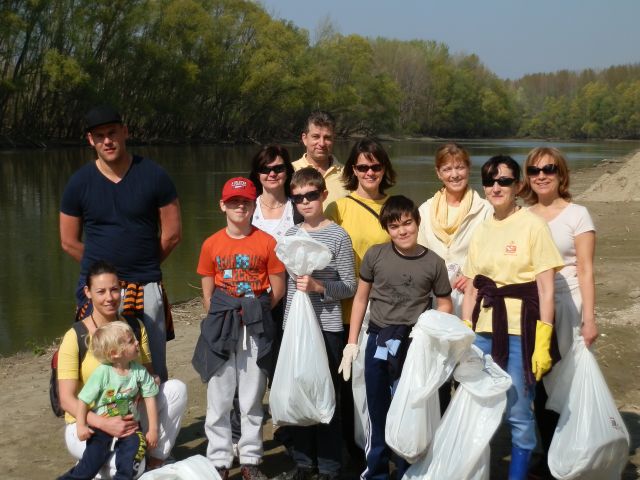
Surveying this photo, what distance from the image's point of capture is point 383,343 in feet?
12.3

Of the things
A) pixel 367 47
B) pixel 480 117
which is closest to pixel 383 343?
pixel 367 47

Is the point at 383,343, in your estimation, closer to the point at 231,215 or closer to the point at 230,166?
the point at 231,215

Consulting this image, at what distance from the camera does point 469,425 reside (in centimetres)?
346

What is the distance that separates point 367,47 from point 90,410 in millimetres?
95612

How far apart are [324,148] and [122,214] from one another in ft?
4.47

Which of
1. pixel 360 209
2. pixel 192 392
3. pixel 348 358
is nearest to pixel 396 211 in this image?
pixel 360 209

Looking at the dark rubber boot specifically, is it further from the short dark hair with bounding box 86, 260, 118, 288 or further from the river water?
the river water

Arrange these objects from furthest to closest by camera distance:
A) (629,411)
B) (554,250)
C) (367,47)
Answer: (367,47) < (629,411) < (554,250)

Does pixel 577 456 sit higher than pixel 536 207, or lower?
lower

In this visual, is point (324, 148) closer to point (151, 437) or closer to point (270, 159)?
point (270, 159)

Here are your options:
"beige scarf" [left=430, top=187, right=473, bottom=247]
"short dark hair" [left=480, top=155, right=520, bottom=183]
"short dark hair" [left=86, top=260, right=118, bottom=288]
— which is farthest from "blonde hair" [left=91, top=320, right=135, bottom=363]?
"short dark hair" [left=480, top=155, right=520, bottom=183]

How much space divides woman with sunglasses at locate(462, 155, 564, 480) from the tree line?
48253 millimetres

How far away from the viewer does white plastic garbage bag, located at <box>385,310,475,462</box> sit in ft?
11.2

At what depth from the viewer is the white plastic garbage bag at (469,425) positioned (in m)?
3.42
